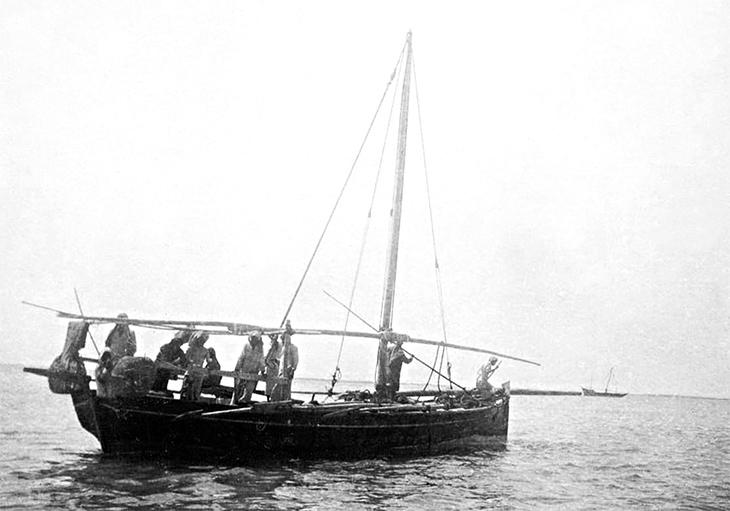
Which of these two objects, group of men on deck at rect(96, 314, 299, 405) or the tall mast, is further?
the tall mast

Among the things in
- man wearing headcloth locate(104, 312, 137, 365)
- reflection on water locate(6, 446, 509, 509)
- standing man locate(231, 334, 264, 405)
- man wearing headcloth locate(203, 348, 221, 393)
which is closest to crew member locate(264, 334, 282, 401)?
standing man locate(231, 334, 264, 405)

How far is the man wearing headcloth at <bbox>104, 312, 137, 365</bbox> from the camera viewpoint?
51.2ft

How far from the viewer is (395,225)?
20438mm

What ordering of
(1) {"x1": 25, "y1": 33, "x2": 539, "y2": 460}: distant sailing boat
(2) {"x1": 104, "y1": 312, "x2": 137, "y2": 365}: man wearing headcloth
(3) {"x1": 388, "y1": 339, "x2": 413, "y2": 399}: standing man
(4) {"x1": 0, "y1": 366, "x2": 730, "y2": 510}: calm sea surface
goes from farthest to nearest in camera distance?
1. (3) {"x1": 388, "y1": 339, "x2": 413, "y2": 399}: standing man
2. (2) {"x1": 104, "y1": 312, "x2": 137, "y2": 365}: man wearing headcloth
3. (1) {"x1": 25, "y1": 33, "x2": 539, "y2": 460}: distant sailing boat
4. (4) {"x1": 0, "y1": 366, "x2": 730, "y2": 510}: calm sea surface

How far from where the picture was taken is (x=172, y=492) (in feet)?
39.7

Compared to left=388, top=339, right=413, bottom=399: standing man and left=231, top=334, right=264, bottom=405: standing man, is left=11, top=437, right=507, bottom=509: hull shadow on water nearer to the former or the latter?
left=231, top=334, right=264, bottom=405: standing man

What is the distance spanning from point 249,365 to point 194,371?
5.48 ft

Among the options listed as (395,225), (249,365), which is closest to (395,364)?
(395,225)

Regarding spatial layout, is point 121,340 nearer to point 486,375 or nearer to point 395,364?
point 395,364

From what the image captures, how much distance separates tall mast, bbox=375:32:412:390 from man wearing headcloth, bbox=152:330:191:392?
243 inches

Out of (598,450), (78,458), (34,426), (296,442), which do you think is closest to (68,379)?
(78,458)

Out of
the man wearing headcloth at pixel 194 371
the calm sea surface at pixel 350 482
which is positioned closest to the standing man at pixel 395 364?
the calm sea surface at pixel 350 482

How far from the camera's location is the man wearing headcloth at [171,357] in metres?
Result: 15.5

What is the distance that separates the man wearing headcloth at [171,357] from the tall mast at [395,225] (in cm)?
618
